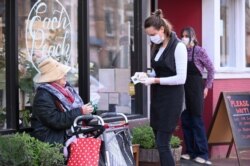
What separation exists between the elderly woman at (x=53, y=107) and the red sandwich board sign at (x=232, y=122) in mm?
2893

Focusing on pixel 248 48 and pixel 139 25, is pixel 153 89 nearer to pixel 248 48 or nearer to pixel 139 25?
pixel 139 25

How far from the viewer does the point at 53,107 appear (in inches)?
209

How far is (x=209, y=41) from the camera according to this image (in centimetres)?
834

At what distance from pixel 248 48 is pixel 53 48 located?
4.08 m

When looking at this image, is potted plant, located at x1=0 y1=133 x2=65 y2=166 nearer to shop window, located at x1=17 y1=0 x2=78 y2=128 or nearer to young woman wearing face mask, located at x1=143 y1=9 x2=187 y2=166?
shop window, located at x1=17 y1=0 x2=78 y2=128

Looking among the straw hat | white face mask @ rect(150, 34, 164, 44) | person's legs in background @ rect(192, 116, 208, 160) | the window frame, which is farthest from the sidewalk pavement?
the straw hat

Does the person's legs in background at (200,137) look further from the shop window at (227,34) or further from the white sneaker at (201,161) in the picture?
the shop window at (227,34)

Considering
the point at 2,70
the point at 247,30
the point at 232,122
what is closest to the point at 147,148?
the point at 232,122

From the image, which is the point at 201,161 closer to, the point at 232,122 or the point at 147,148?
the point at 232,122

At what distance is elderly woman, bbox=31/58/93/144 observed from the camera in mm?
5281

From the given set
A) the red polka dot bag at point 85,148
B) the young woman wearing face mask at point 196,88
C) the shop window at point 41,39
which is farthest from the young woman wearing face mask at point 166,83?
the young woman wearing face mask at point 196,88

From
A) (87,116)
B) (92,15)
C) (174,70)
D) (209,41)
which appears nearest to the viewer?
(87,116)

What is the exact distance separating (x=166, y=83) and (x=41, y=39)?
5.01 ft

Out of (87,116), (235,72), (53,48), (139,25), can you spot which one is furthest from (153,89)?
(235,72)
